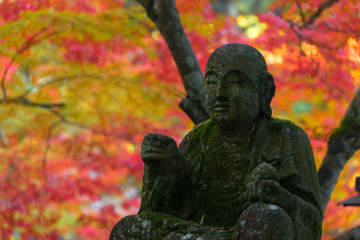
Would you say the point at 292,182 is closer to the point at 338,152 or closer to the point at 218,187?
the point at 218,187

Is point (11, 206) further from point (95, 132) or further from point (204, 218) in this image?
point (204, 218)

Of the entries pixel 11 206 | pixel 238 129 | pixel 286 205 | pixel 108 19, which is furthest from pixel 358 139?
pixel 11 206

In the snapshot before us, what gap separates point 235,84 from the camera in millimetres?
3947

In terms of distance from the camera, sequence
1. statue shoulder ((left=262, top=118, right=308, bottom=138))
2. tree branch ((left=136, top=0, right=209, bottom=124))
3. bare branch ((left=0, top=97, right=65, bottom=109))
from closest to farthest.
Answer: statue shoulder ((left=262, top=118, right=308, bottom=138))
tree branch ((left=136, top=0, right=209, bottom=124))
bare branch ((left=0, top=97, right=65, bottom=109))

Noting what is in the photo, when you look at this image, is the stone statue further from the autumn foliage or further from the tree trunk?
the autumn foliage

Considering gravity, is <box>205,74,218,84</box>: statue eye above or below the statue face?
above

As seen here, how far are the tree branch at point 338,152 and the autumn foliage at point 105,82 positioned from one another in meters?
0.38

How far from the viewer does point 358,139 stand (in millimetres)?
6336

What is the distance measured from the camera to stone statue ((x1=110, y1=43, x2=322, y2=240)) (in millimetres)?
3705

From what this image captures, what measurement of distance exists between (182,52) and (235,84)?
2492 mm

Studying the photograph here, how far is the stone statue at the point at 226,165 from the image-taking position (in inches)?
146

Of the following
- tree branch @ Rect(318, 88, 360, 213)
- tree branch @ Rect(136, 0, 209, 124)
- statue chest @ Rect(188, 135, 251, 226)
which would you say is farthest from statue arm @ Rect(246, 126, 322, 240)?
tree branch @ Rect(318, 88, 360, 213)

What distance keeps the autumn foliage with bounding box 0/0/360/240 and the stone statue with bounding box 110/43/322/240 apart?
301cm

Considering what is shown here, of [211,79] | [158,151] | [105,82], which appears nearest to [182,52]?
[211,79]
